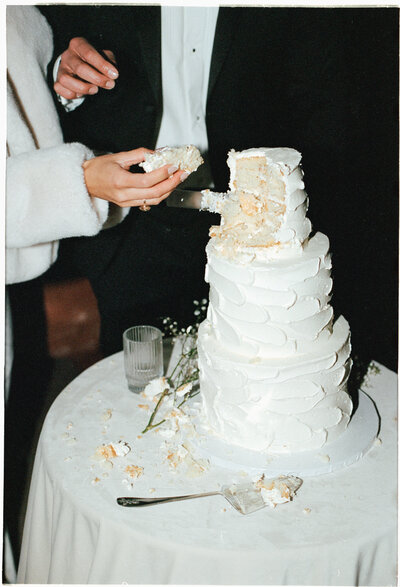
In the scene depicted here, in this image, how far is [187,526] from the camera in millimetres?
1318

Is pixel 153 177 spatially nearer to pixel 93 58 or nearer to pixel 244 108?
pixel 93 58

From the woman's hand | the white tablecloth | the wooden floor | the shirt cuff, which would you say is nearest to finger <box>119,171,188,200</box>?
the woman's hand

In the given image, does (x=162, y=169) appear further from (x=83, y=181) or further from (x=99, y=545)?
(x=99, y=545)

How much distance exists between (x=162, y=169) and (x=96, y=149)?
103 centimetres

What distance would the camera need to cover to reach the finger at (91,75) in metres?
1.84

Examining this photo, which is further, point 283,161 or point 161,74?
point 161,74

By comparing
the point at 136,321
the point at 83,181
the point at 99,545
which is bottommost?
the point at 136,321

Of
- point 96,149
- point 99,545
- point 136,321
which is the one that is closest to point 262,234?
point 99,545

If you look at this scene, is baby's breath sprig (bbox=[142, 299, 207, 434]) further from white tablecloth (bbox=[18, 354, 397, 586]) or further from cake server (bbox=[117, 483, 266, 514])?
cake server (bbox=[117, 483, 266, 514])

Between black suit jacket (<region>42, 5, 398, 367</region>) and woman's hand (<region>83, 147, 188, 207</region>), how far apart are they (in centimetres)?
73

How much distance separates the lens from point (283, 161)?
54.2 inches

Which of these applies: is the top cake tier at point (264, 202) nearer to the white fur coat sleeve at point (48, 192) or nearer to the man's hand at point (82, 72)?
the white fur coat sleeve at point (48, 192)

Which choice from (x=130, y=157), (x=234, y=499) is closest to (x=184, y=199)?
(x=130, y=157)

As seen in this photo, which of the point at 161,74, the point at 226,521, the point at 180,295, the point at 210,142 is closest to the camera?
the point at 226,521
